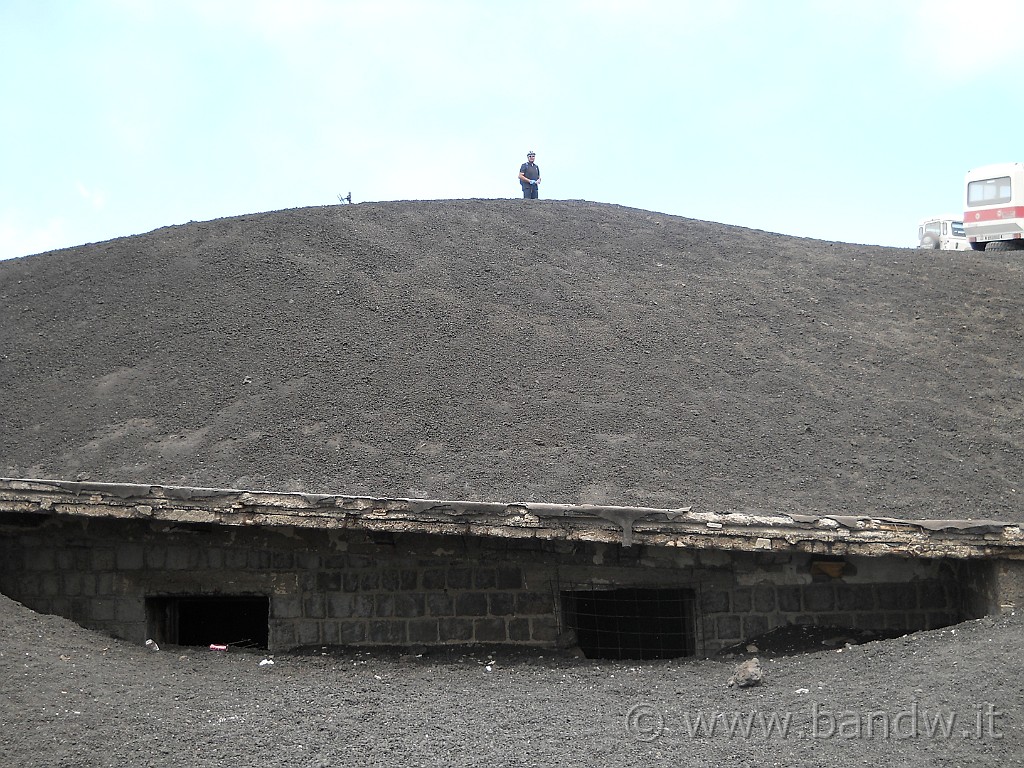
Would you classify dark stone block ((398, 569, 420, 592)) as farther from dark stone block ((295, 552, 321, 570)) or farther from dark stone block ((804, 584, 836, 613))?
dark stone block ((804, 584, 836, 613))

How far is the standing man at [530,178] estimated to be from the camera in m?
18.9

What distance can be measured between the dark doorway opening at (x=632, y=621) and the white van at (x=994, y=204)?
762 inches

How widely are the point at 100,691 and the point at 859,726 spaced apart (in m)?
5.12

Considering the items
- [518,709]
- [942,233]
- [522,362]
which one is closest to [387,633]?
[518,709]

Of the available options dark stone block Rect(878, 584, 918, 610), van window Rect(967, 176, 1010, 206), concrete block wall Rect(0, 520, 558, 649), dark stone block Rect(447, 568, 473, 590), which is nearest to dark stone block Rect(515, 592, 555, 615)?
concrete block wall Rect(0, 520, 558, 649)

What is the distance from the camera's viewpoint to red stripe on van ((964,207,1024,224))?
2428 centimetres

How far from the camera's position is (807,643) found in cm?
847

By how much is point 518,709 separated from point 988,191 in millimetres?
22815

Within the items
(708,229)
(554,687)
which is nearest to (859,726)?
(554,687)

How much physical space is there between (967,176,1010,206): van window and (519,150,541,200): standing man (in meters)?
12.9

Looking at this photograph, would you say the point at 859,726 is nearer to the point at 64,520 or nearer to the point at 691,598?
the point at 691,598

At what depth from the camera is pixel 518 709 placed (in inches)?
269

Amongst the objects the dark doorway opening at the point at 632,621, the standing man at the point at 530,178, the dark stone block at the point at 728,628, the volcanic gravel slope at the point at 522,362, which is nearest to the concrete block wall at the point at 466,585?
the dark stone block at the point at 728,628

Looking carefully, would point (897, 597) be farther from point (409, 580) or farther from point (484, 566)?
point (409, 580)
